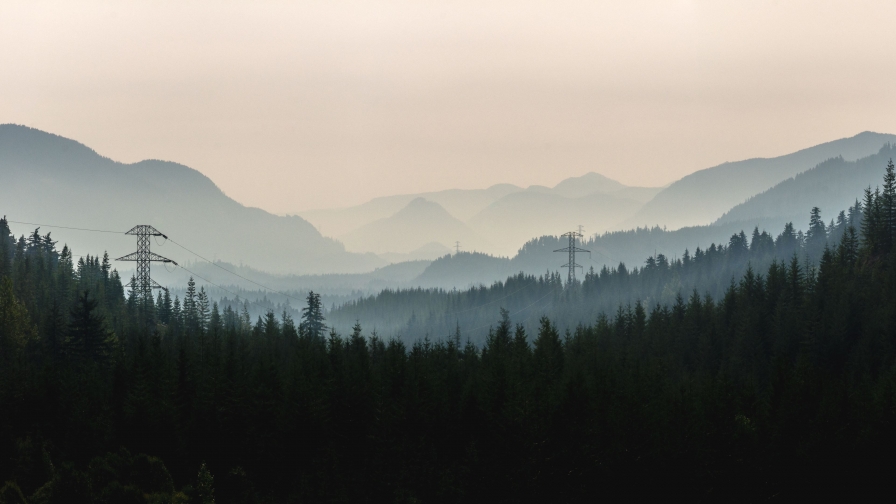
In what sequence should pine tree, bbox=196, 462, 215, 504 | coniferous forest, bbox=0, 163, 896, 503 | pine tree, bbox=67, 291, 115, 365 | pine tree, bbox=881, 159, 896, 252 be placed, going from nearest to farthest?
pine tree, bbox=196, 462, 215, 504
coniferous forest, bbox=0, 163, 896, 503
pine tree, bbox=67, 291, 115, 365
pine tree, bbox=881, 159, 896, 252

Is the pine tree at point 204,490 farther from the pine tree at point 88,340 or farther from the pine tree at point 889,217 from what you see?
the pine tree at point 889,217

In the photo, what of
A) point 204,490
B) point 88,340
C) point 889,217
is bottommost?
point 204,490

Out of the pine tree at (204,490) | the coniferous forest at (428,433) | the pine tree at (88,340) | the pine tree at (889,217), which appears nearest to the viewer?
the pine tree at (204,490)

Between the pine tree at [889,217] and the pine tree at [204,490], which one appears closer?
the pine tree at [204,490]

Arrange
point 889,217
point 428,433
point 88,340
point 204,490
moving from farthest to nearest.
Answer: point 889,217, point 88,340, point 428,433, point 204,490

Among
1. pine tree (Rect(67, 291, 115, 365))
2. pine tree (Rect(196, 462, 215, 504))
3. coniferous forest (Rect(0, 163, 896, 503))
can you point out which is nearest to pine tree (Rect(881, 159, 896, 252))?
coniferous forest (Rect(0, 163, 896, 503))

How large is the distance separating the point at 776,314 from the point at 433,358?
173ft

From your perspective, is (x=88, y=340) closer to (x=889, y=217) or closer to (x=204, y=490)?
(x=204, y=490)

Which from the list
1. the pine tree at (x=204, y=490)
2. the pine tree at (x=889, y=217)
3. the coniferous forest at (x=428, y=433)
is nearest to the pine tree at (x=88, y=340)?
the coniferous forest at (x=428, y=433)

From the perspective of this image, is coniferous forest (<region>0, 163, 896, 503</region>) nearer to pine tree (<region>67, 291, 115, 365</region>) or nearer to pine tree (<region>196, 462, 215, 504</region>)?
pine tree (<region>196, 462, 215, 504</region>)

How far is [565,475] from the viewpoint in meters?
74.0

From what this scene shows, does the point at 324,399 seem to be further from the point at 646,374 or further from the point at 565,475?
the point at 646,374

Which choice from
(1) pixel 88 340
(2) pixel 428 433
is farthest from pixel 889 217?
(1) pixel 88 340

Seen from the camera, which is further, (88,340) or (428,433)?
(88,340)
